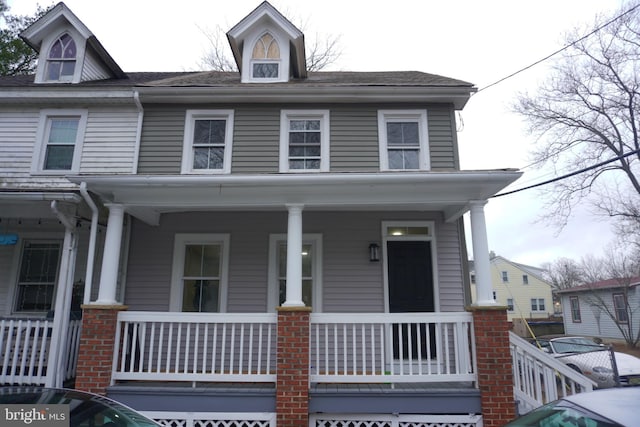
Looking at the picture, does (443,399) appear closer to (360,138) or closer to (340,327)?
(340,327)

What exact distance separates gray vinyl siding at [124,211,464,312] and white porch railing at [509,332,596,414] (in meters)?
1.55

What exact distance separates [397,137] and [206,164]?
3.53m

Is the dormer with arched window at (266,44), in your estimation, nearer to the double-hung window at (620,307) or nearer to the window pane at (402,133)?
the window pane at (402,133)

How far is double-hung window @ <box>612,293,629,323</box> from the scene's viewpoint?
69.4ft

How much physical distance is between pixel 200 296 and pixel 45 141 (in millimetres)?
4103

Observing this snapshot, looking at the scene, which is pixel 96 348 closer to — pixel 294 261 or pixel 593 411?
pixel 294 261

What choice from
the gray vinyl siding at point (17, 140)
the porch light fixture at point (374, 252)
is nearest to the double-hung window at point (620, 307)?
the porch light fixture at point (374, 252)

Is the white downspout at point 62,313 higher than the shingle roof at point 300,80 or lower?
lower

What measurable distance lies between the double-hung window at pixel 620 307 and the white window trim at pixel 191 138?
23366 millimetres

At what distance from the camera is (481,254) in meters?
5.12

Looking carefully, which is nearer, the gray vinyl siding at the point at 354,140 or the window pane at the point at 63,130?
the gray vinyl siding at the point at 354,140

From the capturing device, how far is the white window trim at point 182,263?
6684 millimetres

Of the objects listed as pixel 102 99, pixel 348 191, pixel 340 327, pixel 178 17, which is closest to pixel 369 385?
pixel 340 327

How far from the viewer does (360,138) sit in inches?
280
